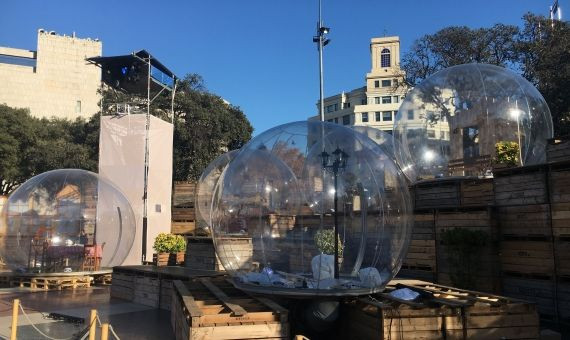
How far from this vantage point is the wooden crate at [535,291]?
8.68m

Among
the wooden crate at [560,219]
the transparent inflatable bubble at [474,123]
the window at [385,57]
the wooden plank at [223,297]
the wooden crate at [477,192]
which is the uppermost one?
the window at [385,57]

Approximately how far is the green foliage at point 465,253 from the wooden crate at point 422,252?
793 mm

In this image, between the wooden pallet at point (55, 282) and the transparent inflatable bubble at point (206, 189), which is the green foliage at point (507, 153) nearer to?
the transparent inflatable bubble at point (206, 189)

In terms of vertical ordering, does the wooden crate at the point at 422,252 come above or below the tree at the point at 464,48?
below

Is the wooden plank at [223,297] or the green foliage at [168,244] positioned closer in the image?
the wooden plank at [223,297]

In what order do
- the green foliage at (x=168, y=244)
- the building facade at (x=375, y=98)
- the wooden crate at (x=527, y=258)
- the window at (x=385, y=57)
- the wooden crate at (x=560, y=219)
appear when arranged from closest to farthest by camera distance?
the wooden crate at (x=560, y=219) → the wooden crate at (x=527, y=258) → the green foliage at (x=168, y=244) → the building facade at (x=375, y=98) → the window at (x=385, y=57)

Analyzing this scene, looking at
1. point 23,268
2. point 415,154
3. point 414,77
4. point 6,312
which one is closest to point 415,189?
point 415,154

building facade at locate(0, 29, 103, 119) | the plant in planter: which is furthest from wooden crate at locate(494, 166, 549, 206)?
building facade at locate(0, 29, 103, 119)

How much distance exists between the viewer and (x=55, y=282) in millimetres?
14781

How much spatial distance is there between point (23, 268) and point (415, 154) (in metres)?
12.4

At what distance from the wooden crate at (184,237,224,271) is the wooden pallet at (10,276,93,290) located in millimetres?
3898

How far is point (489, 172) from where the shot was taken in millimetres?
12961

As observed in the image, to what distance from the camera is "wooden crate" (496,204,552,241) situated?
8961mm

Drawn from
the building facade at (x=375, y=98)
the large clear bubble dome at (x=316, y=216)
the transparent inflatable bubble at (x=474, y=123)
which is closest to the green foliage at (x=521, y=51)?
the transparent inflatable bubble at (x=474, y=123)
